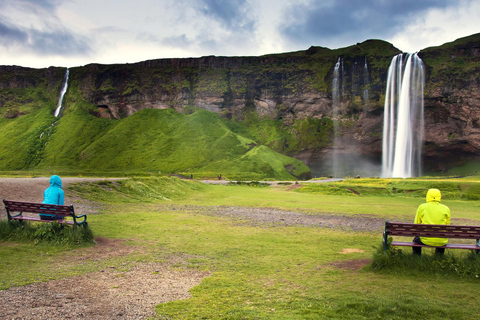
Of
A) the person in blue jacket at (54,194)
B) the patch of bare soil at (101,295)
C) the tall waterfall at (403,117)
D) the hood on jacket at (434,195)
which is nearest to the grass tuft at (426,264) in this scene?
the hood on jacket at (434,195)

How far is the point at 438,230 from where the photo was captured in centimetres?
793

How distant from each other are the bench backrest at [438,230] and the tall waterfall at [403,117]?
6746 centimetres

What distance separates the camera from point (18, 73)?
116 meters

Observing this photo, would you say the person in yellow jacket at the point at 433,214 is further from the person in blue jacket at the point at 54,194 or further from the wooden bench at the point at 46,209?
the person in blue jacket at the point at 54,194

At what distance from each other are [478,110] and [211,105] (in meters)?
64.3

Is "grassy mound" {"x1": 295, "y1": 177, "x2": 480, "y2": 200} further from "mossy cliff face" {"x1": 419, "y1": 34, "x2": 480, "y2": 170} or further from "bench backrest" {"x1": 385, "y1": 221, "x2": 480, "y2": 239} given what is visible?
"mossy cliff face" {"x1": 419, "y1": 34, "x2": 480, "y2": 170}

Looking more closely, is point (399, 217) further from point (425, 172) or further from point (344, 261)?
point (425, 172)

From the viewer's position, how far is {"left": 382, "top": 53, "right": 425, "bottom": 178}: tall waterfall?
2842 inches

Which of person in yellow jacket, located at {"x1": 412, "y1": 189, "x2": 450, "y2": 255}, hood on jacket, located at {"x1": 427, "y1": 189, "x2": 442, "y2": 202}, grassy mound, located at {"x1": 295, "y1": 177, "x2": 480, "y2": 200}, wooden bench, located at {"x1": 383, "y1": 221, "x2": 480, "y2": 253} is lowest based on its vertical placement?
grassy mound, located at {"x1": 295, "y1": 177, "x2": 480, "y2": 200}

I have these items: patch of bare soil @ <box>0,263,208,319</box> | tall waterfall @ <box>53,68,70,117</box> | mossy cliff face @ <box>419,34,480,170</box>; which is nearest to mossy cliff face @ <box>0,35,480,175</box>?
mossy cliff face @ <box>419,34,480,170</box>

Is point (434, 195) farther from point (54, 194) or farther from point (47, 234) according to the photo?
point (54, 194)

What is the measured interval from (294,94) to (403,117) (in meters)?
30.3

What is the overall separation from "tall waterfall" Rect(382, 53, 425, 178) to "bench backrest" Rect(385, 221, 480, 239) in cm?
6746

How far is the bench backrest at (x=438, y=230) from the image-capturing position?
7.91 metres
